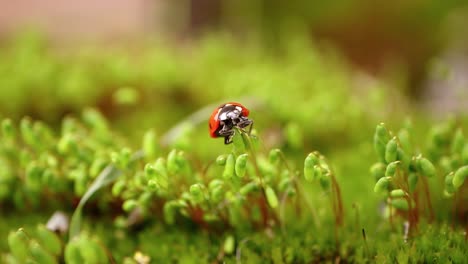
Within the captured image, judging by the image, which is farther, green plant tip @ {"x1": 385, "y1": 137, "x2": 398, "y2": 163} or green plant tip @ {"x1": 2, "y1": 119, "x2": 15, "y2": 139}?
green plant tip @ {"x1": 2, "y1": 119, "x2": 15, "y2": 139}

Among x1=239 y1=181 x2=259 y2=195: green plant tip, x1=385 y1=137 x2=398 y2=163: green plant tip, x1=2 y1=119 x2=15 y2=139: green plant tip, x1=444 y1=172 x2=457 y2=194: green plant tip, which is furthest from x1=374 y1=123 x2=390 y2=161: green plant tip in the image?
x1=2 y1=119 x2=15 y2=139: green plant tip

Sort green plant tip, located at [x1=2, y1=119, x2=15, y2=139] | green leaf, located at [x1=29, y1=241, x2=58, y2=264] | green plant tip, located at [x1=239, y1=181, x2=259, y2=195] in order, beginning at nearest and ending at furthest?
green leaf, located at [x1=29, y1=241, x2=58, y2=264] < green plant tip, located at [x1=239, y1=181, x2=259, y2=195] < green plant tip, located at [x1=2, y1=119, x2=15, y2=139]

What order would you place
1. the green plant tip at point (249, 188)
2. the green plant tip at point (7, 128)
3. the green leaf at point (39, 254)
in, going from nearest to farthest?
the green leaf at point (39, 254)
the green plant tip at point (249, 188)
the green plant tip at point (7, 128)

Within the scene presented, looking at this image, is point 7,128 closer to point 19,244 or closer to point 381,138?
point 19,244

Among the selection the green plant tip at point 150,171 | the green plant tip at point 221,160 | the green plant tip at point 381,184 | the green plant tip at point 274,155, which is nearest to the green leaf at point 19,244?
the green plant tip at point 150,171

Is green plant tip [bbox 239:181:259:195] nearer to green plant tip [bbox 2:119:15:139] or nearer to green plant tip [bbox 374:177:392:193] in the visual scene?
green plant tip [bbox 374:177:392:193]

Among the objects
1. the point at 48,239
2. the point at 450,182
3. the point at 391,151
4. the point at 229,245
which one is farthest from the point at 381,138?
the point at 48,239

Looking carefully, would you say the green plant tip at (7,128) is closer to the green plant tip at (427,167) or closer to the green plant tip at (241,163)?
the green plant tip at (241,163)

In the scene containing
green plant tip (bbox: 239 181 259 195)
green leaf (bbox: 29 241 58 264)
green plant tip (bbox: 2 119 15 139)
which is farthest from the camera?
green plant tip (bbox: 2 119 15 139)
